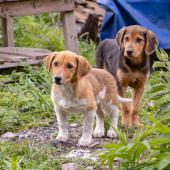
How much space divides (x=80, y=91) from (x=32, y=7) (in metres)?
4.40

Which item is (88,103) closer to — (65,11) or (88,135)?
(88,135)

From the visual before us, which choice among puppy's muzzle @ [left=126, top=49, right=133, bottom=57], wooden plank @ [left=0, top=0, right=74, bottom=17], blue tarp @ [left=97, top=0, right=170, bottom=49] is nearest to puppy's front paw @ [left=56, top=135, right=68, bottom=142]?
puppy's muzzle @ [left=126, top=49, right=133, bottom=57]

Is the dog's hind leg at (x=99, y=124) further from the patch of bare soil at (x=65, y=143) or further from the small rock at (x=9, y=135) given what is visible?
the small rock at (x=9, y=135)

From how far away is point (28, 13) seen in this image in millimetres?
10289

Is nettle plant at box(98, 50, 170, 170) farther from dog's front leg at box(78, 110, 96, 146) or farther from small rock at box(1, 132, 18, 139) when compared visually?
small rock at box(1, 132, 18, 139)

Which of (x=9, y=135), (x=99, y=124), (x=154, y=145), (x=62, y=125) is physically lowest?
(x=9, y=135)

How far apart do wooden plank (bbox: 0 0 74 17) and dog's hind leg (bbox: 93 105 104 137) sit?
3.68 m

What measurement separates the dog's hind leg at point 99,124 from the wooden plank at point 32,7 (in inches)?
145

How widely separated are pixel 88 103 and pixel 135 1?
5975 millimetres

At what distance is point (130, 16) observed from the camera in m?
11.8

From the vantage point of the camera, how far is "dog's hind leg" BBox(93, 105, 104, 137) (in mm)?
6840

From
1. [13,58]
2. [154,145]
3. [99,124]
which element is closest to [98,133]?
[99,124]

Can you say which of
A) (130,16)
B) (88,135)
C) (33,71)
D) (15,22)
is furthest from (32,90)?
(15,22)

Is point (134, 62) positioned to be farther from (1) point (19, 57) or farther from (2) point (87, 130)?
(1) point (19, 57)
